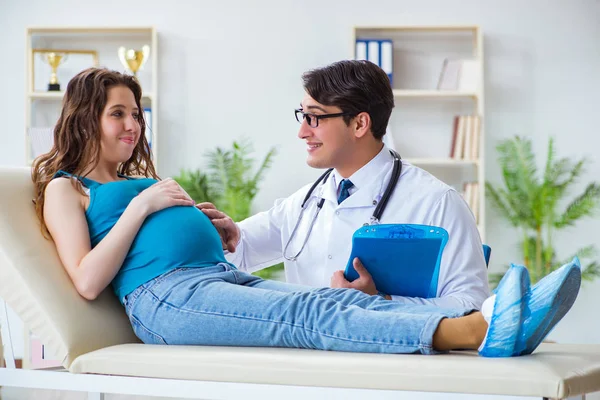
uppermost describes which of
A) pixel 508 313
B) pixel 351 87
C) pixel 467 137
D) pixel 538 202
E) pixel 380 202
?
pixel 351 87

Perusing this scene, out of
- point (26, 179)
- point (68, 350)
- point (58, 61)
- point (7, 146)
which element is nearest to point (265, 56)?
point (58, 61)

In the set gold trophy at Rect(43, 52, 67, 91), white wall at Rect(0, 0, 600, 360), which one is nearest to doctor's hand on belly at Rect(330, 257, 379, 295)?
white wall at Rect(0, 0, 600, 360)

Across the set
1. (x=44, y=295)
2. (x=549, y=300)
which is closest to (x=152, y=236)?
(x=44, y=295)

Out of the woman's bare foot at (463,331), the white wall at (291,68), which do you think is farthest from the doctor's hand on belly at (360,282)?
the white wall at (291,68)

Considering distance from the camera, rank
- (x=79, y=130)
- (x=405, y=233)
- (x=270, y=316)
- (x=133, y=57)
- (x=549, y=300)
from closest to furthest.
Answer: (x=549, y=300) → (x=270, y=316) → (x=405, y=233) → (x=79, y=130) → (x=133, y=57)

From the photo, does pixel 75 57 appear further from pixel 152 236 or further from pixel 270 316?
pixel 270 316

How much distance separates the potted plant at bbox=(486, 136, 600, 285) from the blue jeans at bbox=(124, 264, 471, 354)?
3.03 m

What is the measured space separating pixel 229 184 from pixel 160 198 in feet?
8.99

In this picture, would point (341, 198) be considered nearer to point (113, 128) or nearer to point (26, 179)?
point (113, 128)

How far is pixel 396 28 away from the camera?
14.9ft

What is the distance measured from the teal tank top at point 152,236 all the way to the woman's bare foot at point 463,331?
0.61 meters

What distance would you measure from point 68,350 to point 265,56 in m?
3.45

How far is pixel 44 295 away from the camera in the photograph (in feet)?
5.26

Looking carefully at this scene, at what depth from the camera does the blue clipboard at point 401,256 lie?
1.71 m
